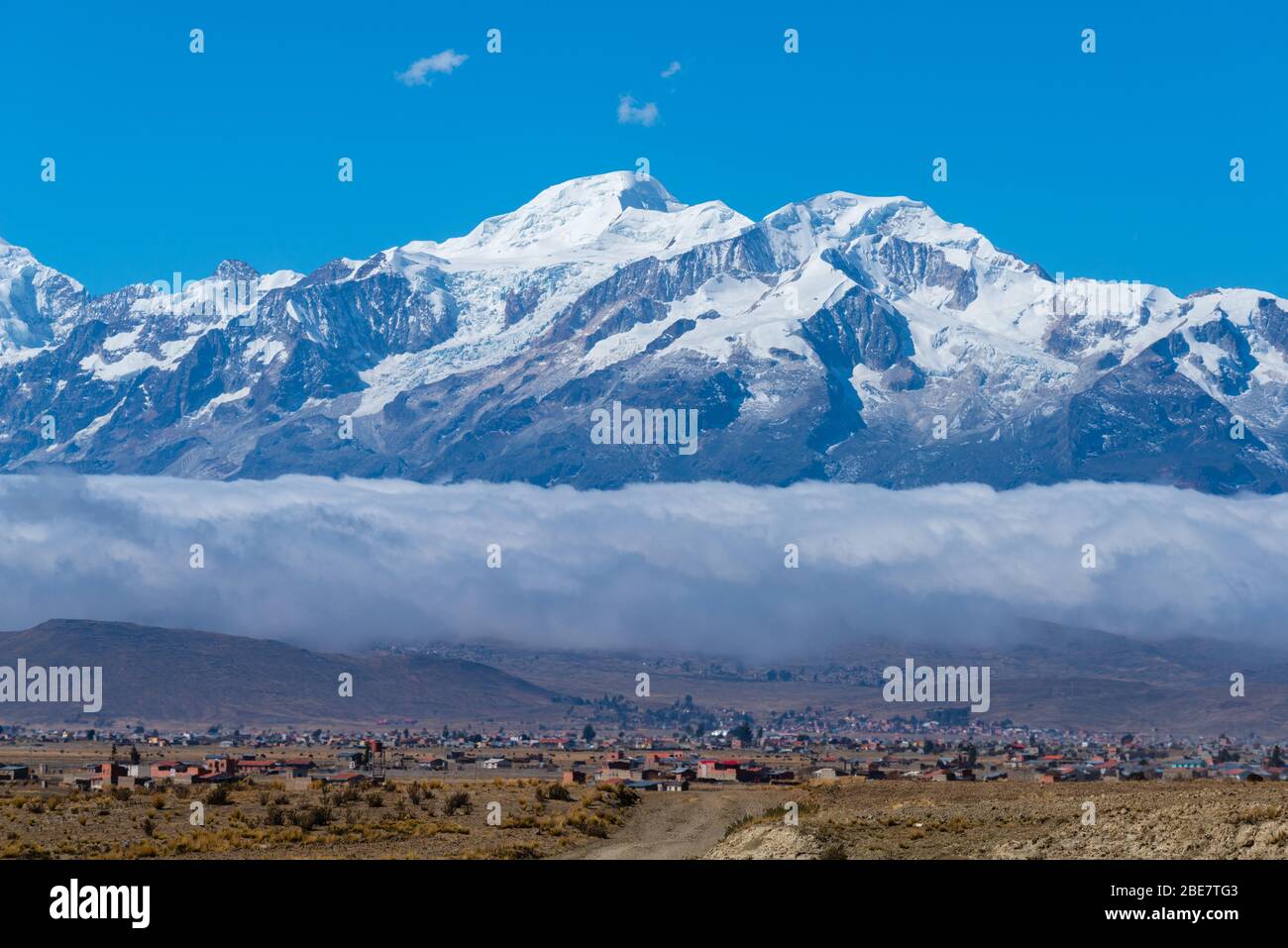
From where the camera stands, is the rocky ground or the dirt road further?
the dirt road

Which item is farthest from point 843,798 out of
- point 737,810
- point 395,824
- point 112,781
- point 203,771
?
point 203,771

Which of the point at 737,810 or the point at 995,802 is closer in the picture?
the point at 995,802

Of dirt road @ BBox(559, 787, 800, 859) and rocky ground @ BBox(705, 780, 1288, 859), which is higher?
rocky ground @ BBox(705, 780, 1288, 859)

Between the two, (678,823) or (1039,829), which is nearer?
(1039,829)

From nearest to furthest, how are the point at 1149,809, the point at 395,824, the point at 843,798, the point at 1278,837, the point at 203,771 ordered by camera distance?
the point at 1278,837 → the point at 1149,809 → the point at 395,824 → the point at 843,798 → the point at 203,771

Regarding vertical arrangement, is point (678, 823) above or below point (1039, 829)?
below
